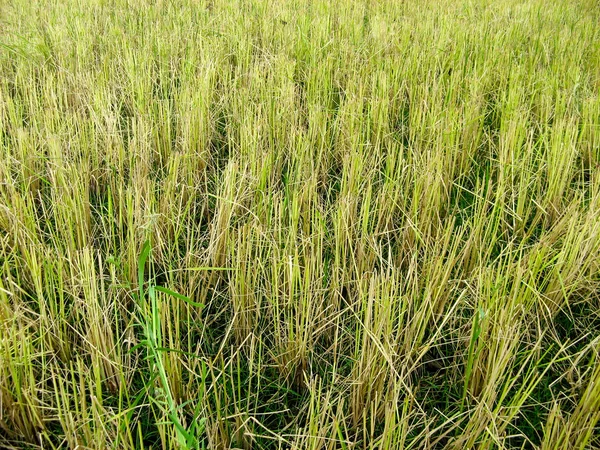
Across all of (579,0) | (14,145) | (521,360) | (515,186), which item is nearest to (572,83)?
(515,186)

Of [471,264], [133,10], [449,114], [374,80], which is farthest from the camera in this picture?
[133,10]

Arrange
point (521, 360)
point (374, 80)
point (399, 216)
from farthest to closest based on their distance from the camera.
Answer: point (374, 80) → point (399, 216) → point (521, 360)

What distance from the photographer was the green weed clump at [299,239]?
34.5 inches

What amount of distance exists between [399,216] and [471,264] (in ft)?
0.91

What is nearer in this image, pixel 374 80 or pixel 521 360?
pixel 521 360

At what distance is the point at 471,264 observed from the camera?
1254mm

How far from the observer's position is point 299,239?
4.36ft

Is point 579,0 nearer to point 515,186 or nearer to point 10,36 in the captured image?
point 515,186

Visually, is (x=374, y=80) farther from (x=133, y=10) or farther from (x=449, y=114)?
(x=133, y=10)

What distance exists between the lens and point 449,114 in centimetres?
175

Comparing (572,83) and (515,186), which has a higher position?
(572,83)

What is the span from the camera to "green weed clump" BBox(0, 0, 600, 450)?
88cm

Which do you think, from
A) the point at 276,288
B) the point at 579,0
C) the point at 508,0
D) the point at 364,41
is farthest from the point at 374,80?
the point at 579,0

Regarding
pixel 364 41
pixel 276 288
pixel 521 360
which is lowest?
pixel 521 360
